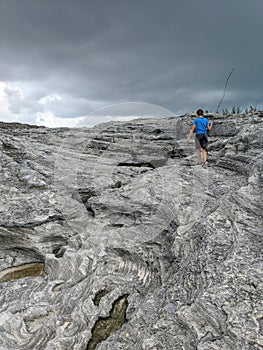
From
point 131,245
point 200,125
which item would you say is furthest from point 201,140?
point 131,245

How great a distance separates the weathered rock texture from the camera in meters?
8.13

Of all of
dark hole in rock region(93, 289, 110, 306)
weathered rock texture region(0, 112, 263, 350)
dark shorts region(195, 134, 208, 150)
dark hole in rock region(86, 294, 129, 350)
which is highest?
dark shorts region(195, 134, 208, 150)

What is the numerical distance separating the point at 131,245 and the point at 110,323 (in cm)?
421

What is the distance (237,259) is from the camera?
8953 mm

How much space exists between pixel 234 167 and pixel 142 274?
22.8 feet

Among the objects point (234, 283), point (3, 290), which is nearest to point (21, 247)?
point (3, 290)

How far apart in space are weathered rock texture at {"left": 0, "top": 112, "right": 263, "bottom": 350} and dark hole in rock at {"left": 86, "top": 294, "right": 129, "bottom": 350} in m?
0.03

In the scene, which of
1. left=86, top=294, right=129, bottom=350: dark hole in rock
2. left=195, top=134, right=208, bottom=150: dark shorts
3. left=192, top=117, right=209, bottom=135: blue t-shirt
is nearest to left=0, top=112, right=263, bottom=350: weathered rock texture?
left=86, top=294, right=129, bottom=350: dark hole in rock

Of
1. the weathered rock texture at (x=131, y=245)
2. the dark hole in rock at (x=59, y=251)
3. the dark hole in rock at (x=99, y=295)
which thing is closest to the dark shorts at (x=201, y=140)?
the weathered rock texture at (x=131, y=245)

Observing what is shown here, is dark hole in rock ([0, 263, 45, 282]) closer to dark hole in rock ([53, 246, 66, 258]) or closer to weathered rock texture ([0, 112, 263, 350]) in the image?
weathered rock texture ([0, 112, 263, 350])

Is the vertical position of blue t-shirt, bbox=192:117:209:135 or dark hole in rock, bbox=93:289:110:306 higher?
blue t-shirt, bbox=192:117:209:135

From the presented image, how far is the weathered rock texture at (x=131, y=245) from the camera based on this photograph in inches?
320

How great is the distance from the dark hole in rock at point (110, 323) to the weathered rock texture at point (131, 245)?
1.3 inches

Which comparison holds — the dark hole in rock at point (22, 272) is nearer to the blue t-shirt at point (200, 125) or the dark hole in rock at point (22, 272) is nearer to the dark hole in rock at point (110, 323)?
the dark hole in rock at point (110, 323)
